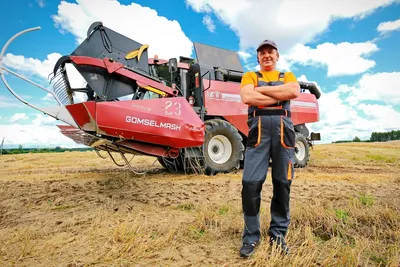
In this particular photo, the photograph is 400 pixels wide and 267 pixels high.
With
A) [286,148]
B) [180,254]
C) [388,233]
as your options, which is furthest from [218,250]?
[388,233]

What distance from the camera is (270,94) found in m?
2.28

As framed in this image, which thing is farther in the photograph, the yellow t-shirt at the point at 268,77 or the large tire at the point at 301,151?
the large tire at the point at 301,151

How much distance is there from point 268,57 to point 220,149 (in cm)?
457

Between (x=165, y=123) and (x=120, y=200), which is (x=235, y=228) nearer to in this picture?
(x=120, y=200)

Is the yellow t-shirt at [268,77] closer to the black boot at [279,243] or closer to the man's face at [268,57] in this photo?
the man's face at [268,57]

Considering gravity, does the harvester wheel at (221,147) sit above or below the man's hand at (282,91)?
below

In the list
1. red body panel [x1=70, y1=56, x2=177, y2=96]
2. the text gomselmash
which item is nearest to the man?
the text gomselmash

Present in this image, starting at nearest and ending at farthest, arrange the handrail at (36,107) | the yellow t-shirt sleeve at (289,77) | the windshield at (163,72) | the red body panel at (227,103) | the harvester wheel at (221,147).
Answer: the yellow t-shirt sleeve at (289,77) → the handrail at (36,107) → the harvester wheel at (221,147) → the windshield at (163,72) → the red body panel at (227,103)

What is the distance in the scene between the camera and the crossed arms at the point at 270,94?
89.2 inches

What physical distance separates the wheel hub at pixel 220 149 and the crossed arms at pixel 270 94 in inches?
173

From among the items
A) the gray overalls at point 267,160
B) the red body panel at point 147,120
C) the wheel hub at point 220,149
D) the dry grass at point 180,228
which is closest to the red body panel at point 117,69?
the red body panel at point 147,120

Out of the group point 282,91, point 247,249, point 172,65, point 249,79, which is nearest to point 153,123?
point 172,65

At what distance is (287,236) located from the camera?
2.44 m

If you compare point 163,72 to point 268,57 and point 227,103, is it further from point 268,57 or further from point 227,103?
point 268,57
